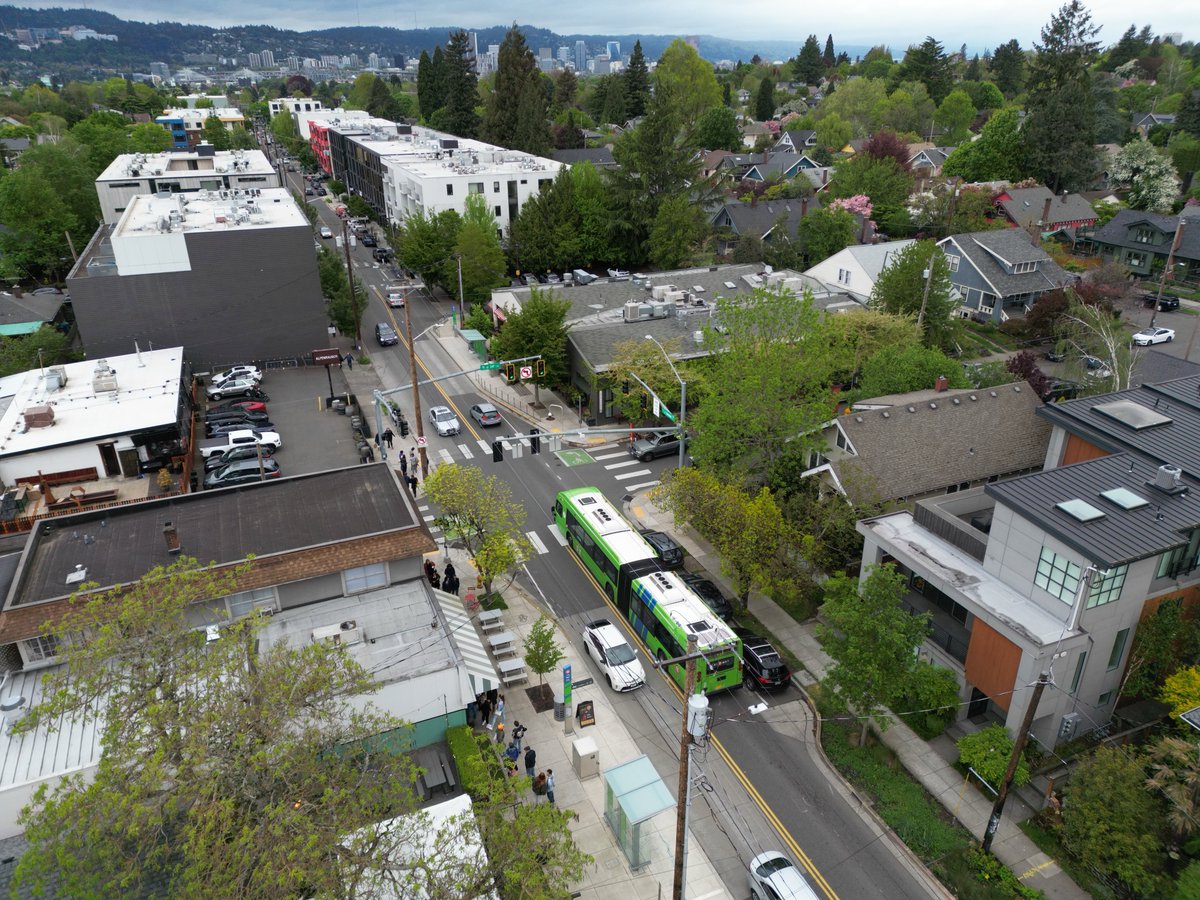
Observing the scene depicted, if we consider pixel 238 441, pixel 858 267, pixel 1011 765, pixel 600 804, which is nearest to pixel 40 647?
pixel 600 804

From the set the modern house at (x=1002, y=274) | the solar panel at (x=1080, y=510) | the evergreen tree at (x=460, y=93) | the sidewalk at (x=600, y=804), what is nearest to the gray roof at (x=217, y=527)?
the sidewalk at (x=600, y=804)

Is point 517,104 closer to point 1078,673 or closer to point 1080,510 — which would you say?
point 1080,510

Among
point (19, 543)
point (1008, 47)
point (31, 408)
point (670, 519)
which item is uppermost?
point (1008, 47)

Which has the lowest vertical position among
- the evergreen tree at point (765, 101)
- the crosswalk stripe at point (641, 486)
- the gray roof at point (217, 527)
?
the crosswalk stripe at point (641, 486)

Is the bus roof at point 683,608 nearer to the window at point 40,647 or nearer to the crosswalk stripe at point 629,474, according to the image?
the crosswalk stripe at point 629,474

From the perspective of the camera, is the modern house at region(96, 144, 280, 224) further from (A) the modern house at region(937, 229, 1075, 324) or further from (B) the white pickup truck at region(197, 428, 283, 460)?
(A) the modern house at region(937, 229, 1075, 324)

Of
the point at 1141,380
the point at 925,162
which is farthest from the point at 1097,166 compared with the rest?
the point at 1141,380

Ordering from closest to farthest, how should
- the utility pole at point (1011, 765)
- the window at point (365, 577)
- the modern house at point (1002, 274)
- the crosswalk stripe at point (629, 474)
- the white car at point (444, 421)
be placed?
the utility pole at point (1011, 765), the window at point (365, 577), the crosswalk stripe at point (629, 474), the white car at point (444, 421), the modern house at point (1002, 274)

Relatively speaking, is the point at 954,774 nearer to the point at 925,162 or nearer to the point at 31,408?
the point at 31,408
